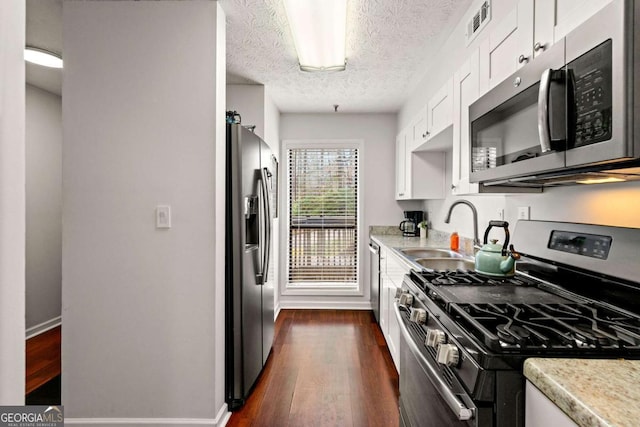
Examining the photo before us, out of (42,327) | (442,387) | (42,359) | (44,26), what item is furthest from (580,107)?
(42,327)

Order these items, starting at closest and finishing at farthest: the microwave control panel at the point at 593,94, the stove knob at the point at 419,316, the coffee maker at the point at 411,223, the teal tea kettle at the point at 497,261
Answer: the microwave control panel at the point at 593,94 < the stove knob at the point at 419,316 < the teal tea kettle at the point at 497,261 < the coffee maker at the point at 411,223

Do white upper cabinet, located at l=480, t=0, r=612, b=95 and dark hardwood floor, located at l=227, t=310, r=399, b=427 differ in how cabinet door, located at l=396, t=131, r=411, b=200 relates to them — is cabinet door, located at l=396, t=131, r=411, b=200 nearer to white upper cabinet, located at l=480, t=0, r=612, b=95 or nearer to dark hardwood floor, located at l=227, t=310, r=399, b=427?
dark hardwood floor, located at l=227, t=310, r=399, b=427

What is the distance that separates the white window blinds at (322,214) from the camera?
4266mm

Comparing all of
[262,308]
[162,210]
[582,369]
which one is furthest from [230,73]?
[582,369]

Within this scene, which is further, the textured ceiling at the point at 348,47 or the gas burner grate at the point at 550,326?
the textured ceiling at the point at 348,47

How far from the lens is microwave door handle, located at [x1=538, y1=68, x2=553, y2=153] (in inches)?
34.8

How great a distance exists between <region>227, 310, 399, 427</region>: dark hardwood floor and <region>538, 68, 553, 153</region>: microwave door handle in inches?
70.9

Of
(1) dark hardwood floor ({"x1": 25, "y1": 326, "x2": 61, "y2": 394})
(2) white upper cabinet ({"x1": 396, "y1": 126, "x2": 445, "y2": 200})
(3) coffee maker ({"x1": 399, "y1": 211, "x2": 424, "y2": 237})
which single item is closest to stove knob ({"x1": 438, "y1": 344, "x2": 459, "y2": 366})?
(2) white upper cabinet ({"x1": 396, "y1": 126, "x2": 445, "y2": 200})

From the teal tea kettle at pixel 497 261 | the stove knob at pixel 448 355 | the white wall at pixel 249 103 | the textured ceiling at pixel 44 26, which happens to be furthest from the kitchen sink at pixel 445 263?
the textured ceiling at pixel 44 26

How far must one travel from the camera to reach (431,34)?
2.30 metres

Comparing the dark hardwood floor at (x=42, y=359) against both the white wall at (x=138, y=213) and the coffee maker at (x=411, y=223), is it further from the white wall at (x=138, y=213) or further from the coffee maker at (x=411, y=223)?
the coffee maker at (x=411, y=223)

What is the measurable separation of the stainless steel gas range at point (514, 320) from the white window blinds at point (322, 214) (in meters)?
2.72

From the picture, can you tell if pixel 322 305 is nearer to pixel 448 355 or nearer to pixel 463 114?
pixel 463 114

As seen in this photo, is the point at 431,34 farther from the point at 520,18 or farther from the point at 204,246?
the point at 204,246
